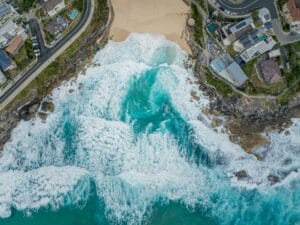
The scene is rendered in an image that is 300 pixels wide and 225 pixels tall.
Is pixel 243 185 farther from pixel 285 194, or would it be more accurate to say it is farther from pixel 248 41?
pixel 248 41

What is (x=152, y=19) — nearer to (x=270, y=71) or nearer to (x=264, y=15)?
(x=264, y=15)

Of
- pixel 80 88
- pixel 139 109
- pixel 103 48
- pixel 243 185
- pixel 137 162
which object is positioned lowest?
pixel 243 185

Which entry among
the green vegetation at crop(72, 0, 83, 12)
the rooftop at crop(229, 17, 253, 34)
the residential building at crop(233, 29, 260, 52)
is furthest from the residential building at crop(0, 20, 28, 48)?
the residential building at crop(233, 29, 260, 52)

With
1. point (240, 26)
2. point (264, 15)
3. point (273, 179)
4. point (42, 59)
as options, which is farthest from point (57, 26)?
point (273, 179)

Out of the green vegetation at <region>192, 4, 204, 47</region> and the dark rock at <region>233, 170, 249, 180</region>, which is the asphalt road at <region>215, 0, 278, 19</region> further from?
the dark rock at <region>233, 170, 249, 180</region>

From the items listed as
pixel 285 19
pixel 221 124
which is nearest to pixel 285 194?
pixel 221 124

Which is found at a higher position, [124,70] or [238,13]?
[238,13]
